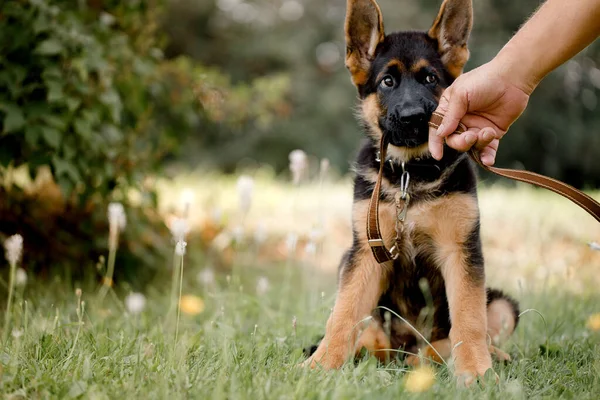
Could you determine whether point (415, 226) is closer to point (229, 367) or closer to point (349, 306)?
point (349, 306)

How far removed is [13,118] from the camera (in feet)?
12.1

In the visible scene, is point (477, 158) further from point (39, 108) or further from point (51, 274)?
point (51, 274)

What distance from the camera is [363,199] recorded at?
10.4ft

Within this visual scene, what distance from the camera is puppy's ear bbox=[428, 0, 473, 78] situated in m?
3.20

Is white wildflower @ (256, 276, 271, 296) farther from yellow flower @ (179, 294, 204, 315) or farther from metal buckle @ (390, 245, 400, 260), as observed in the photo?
metal buckle @ (390, 245, 400, 260)

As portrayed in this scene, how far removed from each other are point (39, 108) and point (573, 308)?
149 inches

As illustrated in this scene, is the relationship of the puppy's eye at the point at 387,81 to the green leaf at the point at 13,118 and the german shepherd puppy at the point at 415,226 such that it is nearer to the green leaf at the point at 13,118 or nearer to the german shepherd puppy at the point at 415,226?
the german shepherd puppy at the point at 415,226

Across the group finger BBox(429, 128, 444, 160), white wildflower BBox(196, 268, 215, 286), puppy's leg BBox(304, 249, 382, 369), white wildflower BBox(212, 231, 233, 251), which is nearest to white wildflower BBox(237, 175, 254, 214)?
white wildflower BBox(196, 268, 215, 286)

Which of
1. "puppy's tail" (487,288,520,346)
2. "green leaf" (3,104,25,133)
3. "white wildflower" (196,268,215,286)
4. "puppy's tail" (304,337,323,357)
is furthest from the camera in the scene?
"white wildflower" (196,268,215,286)

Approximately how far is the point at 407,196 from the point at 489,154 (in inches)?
17.3

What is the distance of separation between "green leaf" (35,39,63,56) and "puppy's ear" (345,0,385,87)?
1819 millimetres

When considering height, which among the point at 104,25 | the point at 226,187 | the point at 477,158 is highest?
the point at 104,25

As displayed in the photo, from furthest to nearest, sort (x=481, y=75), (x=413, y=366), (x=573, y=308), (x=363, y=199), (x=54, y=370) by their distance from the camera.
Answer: (x=573, y=308), (x=363, y=199), (x=413, y=366), (x=481, y=75), (x=54, y=370)

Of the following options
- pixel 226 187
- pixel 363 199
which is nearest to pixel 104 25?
pixel 363 199
